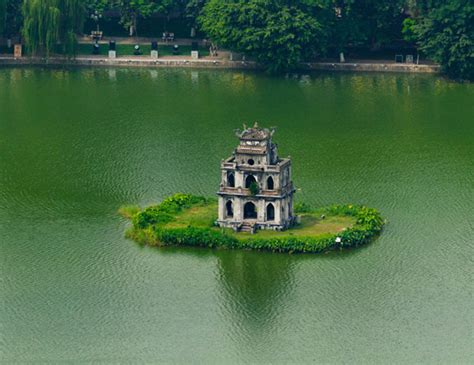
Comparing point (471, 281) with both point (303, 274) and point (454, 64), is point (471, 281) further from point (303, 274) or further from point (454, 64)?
point (454, 64)

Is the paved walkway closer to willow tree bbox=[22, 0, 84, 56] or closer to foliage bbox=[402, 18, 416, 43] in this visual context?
willow tree bbox=[22, 0, 84, 56]

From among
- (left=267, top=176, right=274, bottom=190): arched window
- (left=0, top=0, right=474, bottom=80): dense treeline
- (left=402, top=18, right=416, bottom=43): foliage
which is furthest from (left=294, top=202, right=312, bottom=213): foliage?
(left=402, top=18, right=416, bottom=43): foliage

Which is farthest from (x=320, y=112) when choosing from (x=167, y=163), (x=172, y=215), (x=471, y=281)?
(x=471, y=281)

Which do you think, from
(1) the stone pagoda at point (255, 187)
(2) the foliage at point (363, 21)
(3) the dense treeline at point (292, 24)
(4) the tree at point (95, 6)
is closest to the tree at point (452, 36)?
(3) the dense treeline at point (292, 24)

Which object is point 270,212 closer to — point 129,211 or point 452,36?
point 129,211

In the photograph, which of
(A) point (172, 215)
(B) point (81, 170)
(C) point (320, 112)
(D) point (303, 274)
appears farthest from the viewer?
(C) point (320, 112)

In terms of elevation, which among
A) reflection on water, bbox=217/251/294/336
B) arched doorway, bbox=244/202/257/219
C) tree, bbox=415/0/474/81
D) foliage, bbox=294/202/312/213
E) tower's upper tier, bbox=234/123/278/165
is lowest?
reflection on water, bbox=217/251/294/336

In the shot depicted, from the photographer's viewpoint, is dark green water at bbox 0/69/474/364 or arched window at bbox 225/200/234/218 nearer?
dark green water at bbox 0/69/474/364
